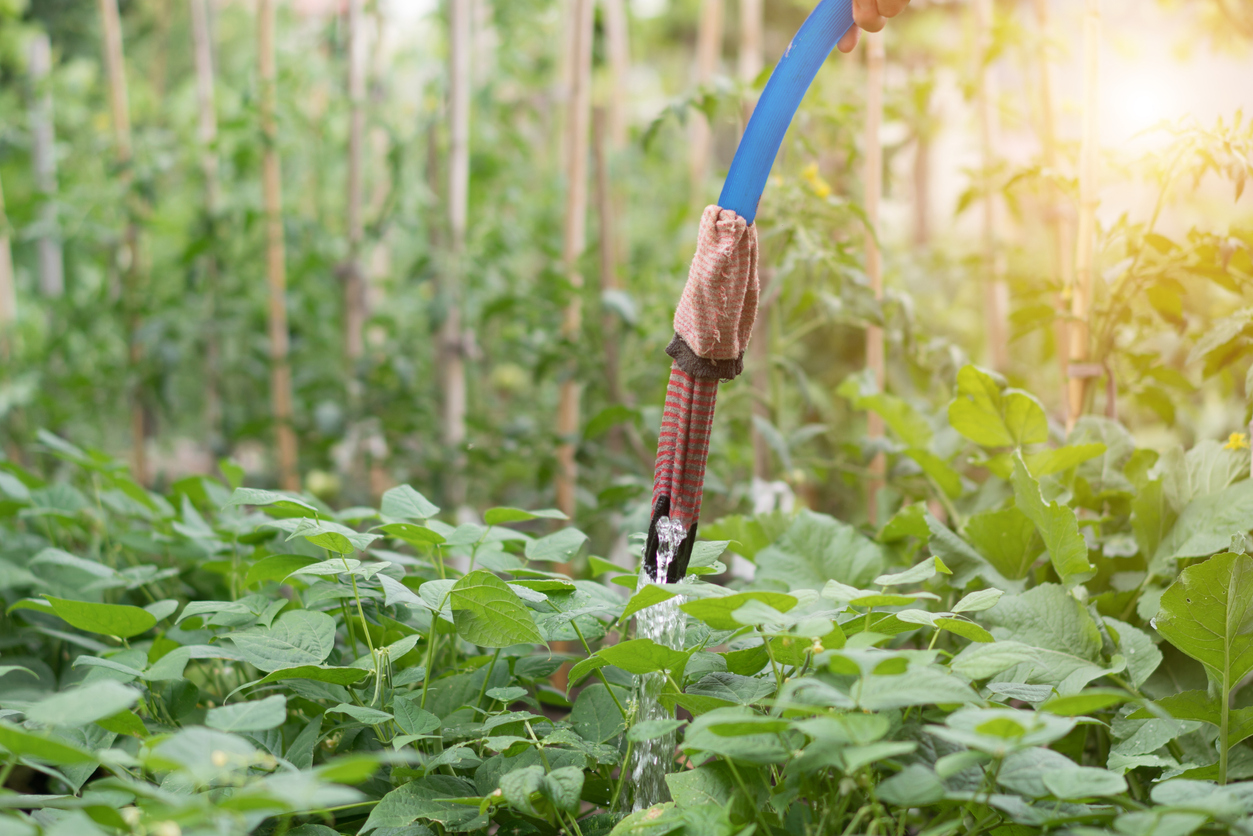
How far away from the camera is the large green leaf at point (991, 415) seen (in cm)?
93

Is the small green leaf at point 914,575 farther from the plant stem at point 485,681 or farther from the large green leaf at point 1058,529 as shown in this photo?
the plant stem at point 485,681

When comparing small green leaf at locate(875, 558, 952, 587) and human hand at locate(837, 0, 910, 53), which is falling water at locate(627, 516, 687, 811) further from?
human hand at locate(837, 0, 910, 53)

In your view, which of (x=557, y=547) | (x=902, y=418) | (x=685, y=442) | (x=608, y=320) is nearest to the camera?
Answer: (x=685, y=442)

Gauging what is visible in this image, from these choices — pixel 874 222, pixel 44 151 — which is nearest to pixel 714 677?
pixel 874 222

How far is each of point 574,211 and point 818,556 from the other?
88 centimetres

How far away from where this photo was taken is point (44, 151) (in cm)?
230

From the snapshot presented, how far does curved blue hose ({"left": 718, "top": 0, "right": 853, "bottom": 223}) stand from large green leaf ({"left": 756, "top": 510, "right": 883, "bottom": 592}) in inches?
14.7

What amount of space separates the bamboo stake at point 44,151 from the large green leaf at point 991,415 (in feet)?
6.51

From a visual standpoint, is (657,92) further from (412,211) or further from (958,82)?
(958,82)

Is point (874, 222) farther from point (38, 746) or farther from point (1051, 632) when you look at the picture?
point (38, 746)

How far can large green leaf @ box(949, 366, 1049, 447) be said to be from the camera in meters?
0.93

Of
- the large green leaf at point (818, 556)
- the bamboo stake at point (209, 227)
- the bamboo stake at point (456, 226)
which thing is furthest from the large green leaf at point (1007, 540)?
the bamboo stake at point (209, 227)

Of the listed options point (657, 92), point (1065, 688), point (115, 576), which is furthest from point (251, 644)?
point (657, 92)

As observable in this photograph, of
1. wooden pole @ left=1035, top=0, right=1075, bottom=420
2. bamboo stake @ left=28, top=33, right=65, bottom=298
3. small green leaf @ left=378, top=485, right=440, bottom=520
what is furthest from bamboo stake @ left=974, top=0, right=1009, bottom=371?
bamboo stake @ left=28, top=33, right=65, bottom=298
